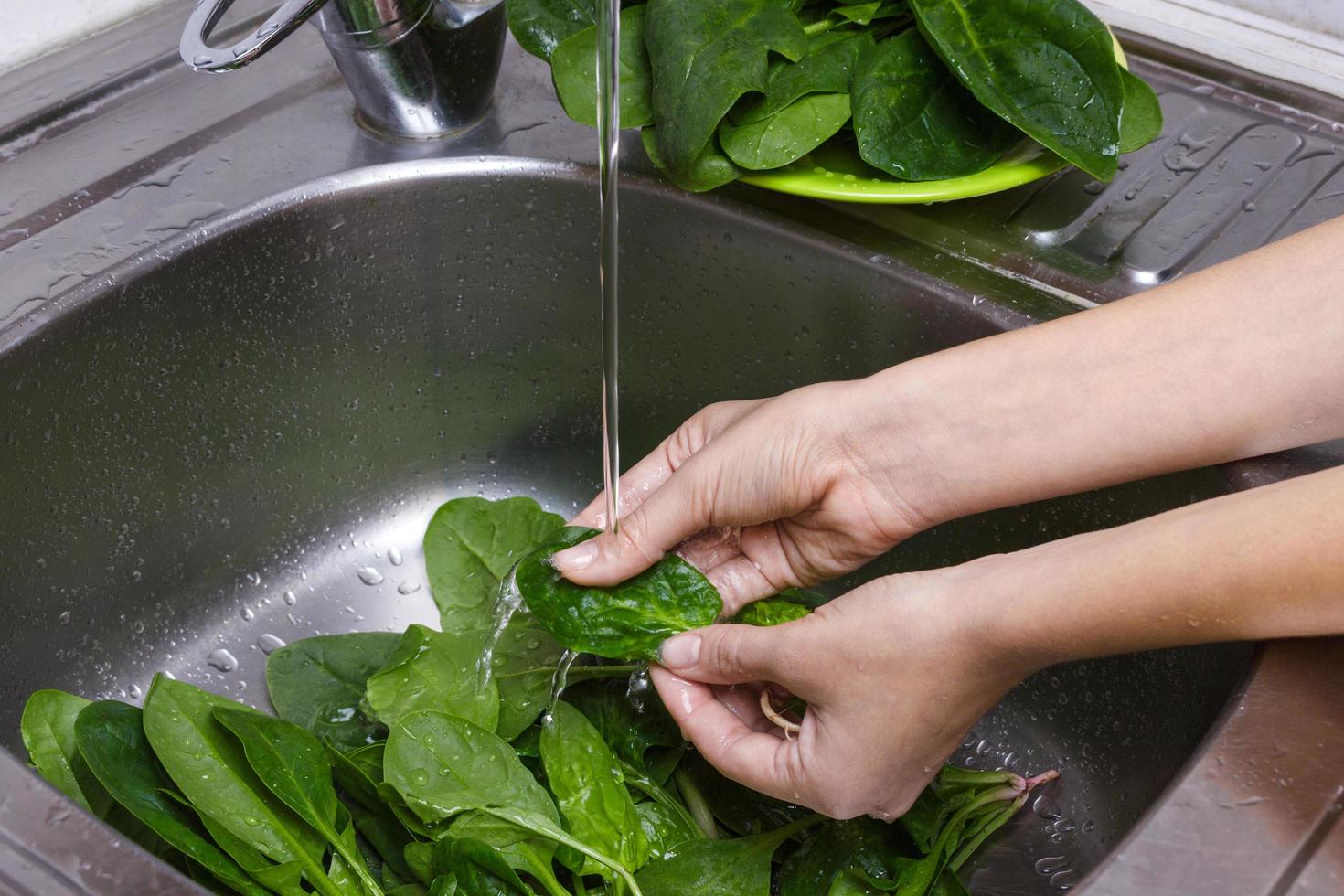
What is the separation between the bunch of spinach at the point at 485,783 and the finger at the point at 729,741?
0.03 meters

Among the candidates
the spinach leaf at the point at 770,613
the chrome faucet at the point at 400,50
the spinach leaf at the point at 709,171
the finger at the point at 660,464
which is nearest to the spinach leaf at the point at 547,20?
the chrome faucet at the point at 400,50

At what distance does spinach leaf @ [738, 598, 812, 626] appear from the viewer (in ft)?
2.27

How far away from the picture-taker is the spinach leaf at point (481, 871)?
0.55 metres

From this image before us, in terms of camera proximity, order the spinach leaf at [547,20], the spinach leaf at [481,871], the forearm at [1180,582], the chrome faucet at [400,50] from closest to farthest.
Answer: the forearm at [1180,582] → the spinach leaf at [481,871] → the chrome faucet at [400,50] → the spinach leaf at [547,20]

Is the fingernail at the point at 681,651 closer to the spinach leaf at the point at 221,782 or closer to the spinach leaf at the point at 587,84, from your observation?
the spinach leaf at the point at 221,782

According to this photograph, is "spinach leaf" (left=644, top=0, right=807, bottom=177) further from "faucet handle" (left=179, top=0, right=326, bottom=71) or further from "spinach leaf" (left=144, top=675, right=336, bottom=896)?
"spinach leaf" (left=144, top=675, right=336, bottom=896)

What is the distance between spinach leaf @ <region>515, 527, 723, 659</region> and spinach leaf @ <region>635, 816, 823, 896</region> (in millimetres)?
115

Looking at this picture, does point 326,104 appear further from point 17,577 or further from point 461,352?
point 17,577

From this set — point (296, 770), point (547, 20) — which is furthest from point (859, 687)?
point (547, 20)

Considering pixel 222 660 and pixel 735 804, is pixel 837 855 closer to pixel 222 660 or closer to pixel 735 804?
pixel 735 804

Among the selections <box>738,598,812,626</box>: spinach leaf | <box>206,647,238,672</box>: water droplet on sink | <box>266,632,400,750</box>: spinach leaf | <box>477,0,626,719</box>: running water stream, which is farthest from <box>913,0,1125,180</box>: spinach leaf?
<box>206,647,238,672</box>: water droplet on sink

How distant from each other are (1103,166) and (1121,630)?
332mm

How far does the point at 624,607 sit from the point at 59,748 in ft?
1.02

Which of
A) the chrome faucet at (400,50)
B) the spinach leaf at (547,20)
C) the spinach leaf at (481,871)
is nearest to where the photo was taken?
the spinach leaf at (481,871)
